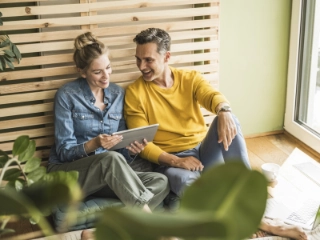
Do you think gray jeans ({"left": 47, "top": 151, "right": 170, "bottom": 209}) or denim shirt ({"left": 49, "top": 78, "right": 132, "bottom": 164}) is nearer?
gray jeans ({"left": 47, "top": 151, "right": 170, "bottom": 209})

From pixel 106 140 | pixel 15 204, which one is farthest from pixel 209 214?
pixel 106 140

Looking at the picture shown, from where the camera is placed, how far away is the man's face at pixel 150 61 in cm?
303

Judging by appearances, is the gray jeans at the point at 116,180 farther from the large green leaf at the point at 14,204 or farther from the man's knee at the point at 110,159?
the large green leaf at the point at 14,204

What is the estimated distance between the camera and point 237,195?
357mm

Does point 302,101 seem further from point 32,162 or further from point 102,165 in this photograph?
point 32,162

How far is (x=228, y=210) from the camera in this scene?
351 millimetres

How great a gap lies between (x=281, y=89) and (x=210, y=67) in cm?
81

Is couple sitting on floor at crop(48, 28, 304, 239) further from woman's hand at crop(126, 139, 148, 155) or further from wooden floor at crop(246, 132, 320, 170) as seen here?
wooden floor at crop(246, 132, 320, 170)

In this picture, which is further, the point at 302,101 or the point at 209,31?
the point at 302,101

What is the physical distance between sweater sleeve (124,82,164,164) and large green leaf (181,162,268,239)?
8.54 feet

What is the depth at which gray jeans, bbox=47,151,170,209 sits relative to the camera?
2.70 m

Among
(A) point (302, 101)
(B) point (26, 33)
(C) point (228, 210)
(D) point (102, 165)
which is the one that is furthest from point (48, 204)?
(A) point (302, 101)

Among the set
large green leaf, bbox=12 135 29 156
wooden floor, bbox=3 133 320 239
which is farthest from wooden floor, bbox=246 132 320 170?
large green leaf, bbox=12 135 29 156

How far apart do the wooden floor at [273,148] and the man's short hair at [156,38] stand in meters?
1.05
